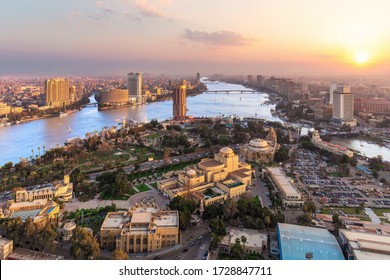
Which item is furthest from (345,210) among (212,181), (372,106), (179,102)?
(372,106)

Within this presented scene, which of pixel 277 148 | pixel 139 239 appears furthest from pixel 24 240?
pixel 277 148

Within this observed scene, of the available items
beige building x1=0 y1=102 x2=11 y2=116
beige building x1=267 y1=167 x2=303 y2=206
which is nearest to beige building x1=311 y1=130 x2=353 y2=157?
beige building x1=267 y1=167 x2=303 y2=206

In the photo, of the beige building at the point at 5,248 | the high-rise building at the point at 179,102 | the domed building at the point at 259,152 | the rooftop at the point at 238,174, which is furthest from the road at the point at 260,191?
the high-rise building at the point at 179,102

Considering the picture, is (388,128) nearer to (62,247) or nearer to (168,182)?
(168,182)

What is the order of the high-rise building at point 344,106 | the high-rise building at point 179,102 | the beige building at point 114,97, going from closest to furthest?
the high-rise building at point 344,106 < the high-rise building at point 179,102 < the beige building at point 114,97

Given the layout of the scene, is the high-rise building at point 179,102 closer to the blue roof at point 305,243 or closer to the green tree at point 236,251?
the blue roof at point 305,243

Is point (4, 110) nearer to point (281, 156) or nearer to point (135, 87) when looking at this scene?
point (135, 87)

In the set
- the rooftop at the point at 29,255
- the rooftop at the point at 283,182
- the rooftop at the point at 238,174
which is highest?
the rooftop at the point at 238,174
